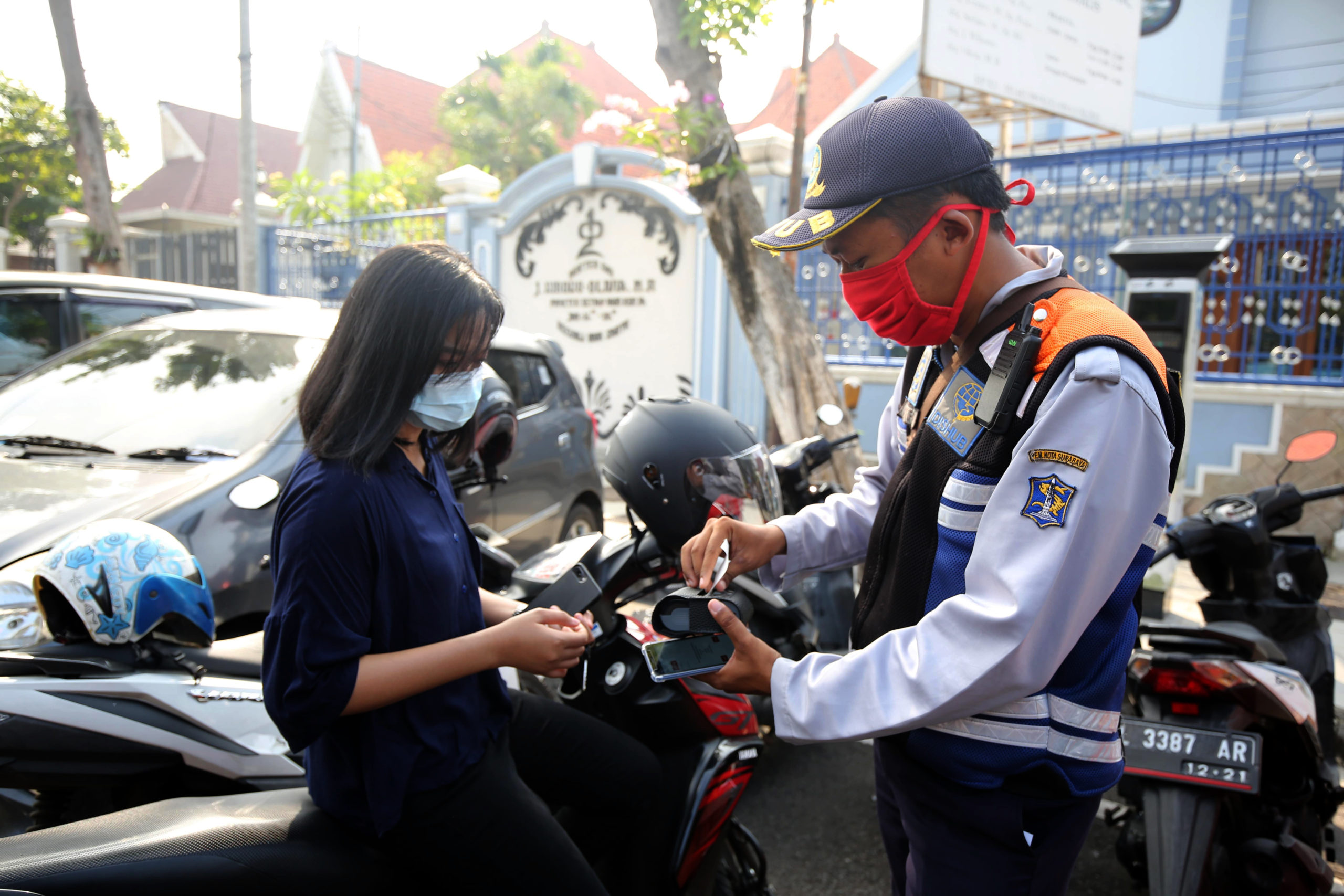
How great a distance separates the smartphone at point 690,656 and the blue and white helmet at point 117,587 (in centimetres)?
117

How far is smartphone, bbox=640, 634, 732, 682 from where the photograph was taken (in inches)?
57.0

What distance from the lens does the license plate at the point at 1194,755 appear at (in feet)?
7.16

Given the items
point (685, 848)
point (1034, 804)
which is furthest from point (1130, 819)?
point (1034, 804)

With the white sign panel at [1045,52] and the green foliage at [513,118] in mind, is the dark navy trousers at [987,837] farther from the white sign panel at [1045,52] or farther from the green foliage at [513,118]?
the green foliage at [513,118]

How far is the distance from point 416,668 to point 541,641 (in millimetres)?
217

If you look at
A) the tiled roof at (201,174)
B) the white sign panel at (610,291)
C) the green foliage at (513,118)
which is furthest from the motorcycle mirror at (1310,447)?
the tiled roof at (201,174)

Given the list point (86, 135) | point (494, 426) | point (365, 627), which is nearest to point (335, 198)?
point (86, 135)

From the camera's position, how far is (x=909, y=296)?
4.69 feet

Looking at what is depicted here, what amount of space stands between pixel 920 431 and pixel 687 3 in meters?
5.09

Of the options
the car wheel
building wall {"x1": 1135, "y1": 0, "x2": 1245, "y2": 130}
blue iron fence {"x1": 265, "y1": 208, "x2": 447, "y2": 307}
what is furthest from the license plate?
building wall {"x1": 1135, "y1": 0, "x2": 1245, "y2": 130}

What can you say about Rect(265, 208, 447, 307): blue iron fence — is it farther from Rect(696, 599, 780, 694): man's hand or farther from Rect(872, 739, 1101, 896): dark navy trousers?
Rect(872, 739, 1101, 896): dark navy trousers

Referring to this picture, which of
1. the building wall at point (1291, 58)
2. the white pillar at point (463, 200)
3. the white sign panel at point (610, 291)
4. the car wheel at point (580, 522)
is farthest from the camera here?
the building wall at point (1291, 58)

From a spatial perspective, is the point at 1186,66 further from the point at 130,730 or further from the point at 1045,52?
the point at 130,730

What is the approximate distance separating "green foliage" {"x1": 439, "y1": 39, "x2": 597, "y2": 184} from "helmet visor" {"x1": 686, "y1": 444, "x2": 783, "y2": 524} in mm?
22512
